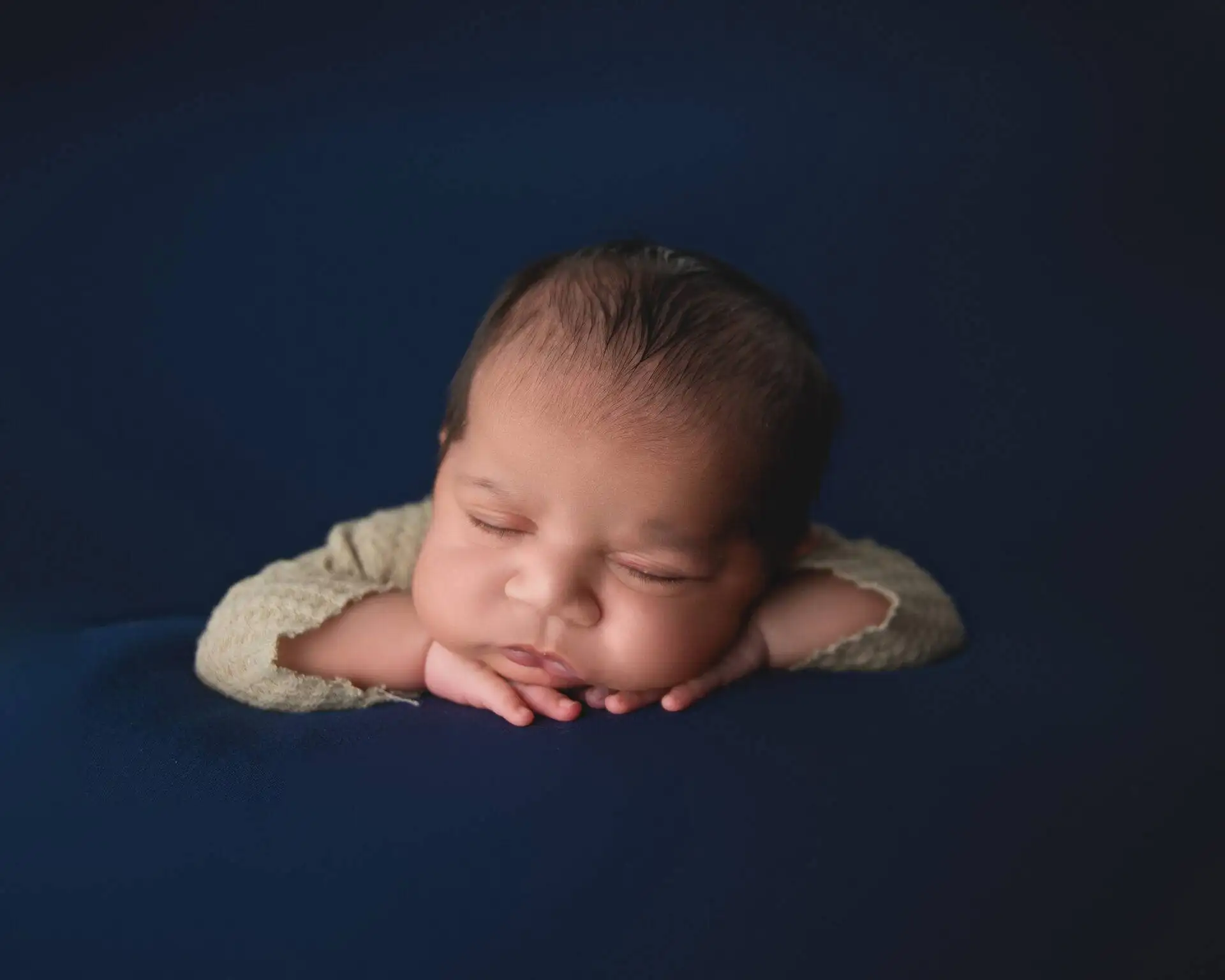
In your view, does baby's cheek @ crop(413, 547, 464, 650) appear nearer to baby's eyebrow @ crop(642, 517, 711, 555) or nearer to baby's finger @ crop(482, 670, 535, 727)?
baby's finger @ crop(482, 670, 535, 727)

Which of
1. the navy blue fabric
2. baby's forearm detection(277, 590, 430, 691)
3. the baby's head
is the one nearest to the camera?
the baby's head

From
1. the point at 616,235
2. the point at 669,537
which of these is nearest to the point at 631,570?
the point at 669,537

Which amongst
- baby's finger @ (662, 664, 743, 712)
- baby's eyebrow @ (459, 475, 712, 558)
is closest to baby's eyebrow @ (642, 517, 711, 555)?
baby's eyebrow @ (459, 475, 712, 558)

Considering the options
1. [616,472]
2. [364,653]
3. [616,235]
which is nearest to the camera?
[616,472]

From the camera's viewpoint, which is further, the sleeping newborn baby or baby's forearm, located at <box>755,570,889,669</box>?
baby's forearm, located at <box>755,570,889,669</box>

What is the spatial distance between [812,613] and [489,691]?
339mm

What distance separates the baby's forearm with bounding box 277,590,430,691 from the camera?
4.15ft

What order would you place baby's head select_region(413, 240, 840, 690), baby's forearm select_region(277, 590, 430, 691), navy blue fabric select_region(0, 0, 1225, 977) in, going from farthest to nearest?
navy blue fabric select_region(0, 0, 1225, 977), baby's forearm select_region(277, 590, 430, 691), baby's head select_region(413, 240, 840, 690)

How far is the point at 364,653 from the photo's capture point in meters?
1.28

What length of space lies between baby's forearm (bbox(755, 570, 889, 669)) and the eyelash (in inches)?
6.6

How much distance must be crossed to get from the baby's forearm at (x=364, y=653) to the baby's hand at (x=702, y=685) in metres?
0.17

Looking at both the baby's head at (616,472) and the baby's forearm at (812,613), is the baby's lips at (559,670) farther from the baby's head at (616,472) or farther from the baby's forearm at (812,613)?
the baby's forearm at (812,613)

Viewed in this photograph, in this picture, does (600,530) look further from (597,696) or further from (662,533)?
(597,696)

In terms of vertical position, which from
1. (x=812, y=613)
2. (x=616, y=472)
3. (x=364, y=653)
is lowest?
(x=364, y=653)
